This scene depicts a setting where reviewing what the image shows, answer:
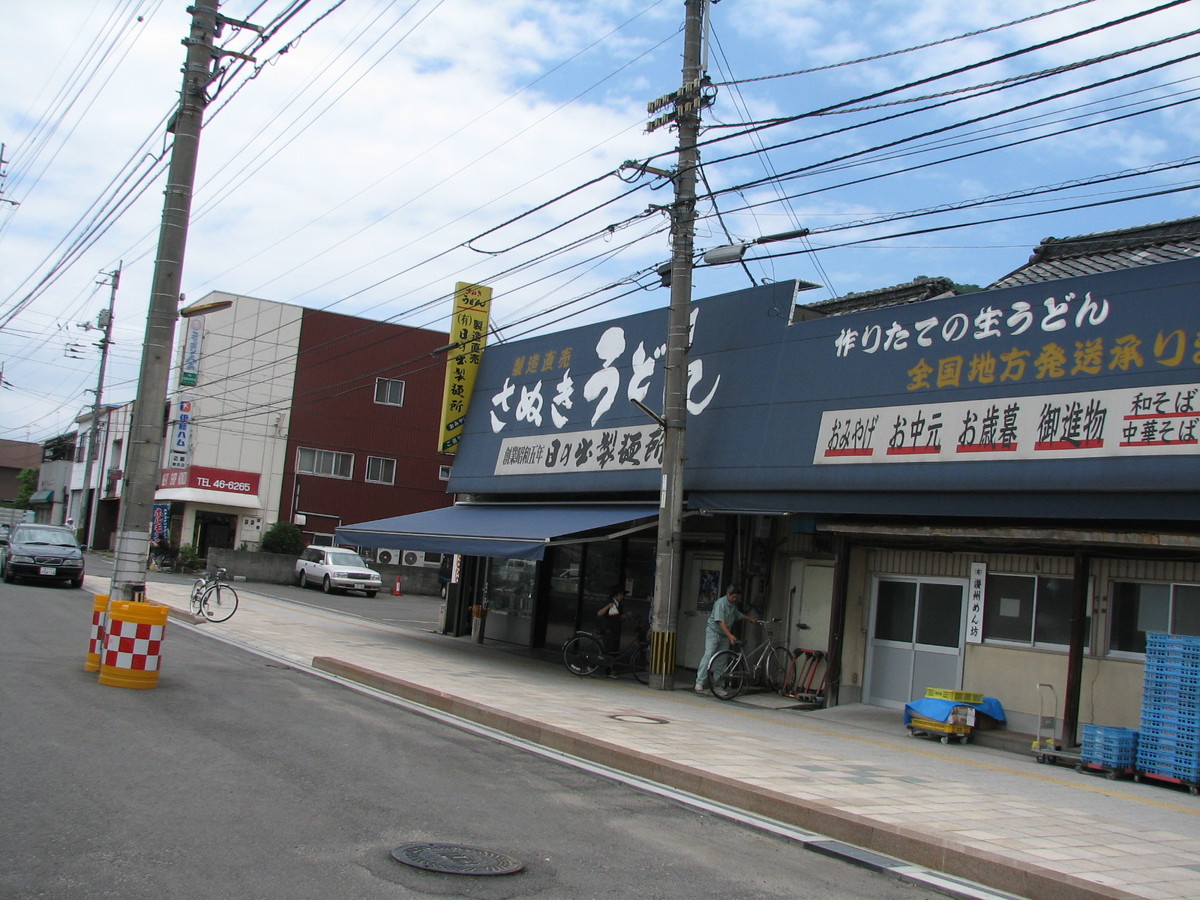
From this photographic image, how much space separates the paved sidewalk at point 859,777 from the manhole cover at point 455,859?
2601 millimetres

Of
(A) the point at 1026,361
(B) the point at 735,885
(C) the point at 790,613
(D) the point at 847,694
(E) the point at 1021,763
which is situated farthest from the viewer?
(C) the point at 790,613

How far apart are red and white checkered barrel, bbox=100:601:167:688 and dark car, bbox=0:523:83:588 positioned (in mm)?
17279

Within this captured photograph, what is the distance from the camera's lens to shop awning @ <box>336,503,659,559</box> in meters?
16.0

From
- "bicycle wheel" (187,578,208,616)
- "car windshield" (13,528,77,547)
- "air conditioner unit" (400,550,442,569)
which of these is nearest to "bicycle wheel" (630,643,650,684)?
"bicycle wheel" (187,578,208,616)

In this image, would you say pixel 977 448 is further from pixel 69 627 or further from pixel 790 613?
pixel 69 627

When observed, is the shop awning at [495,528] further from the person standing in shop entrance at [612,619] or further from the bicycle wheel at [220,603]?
the bicycle wheel at [220,603]

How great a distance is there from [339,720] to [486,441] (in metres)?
12.7

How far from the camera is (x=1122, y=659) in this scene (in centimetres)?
1166

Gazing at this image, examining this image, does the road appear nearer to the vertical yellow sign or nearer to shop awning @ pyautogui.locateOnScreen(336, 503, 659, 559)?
shop awning @ pyautogui.locateOnScreen(336, 503, 659, 559)

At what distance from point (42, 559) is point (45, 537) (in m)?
1.44

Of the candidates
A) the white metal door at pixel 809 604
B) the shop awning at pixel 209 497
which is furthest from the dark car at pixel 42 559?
the white metal door at pixel 809 604

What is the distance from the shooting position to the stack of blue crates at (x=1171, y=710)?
9859mm

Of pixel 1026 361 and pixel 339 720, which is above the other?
pixel 1026 361

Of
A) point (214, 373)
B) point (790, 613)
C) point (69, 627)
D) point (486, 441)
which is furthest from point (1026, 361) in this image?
point (214, 373)
